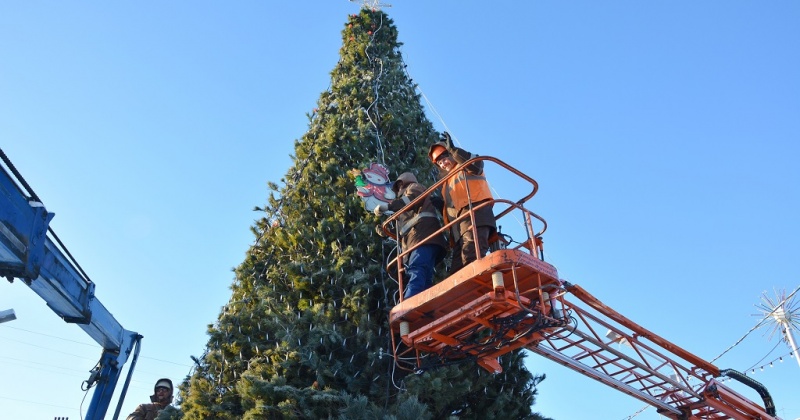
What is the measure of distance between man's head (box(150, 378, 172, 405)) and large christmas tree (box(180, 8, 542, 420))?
2249mm

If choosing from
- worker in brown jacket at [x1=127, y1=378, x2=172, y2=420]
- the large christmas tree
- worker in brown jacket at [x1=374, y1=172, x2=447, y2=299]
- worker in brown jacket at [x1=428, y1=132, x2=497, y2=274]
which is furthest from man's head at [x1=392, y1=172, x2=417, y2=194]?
worker in brown jacket at [x1=127, y1=378, x2=172, y2=420]

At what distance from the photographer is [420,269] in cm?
780

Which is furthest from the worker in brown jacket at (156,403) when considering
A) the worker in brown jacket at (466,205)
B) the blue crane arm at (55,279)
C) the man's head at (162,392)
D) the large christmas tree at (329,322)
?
the worker in brown jacket at (466,205)

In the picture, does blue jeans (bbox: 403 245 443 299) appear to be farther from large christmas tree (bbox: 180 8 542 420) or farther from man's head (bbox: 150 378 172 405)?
man's head (bbox: 150 378 172 405)

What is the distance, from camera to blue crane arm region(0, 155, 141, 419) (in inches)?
298

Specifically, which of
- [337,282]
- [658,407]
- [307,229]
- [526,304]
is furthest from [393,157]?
[658,407]

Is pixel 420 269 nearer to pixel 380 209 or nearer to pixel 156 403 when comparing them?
pixel 380 209

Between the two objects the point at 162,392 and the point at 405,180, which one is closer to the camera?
the point at 405,180

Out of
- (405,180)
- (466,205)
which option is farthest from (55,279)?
(466,205)

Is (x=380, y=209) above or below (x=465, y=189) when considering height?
above

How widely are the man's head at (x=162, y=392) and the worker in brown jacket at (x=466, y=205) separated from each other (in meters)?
5.76

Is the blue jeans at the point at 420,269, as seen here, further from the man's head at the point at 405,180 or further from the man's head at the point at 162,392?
the man's head at the point at 162,392

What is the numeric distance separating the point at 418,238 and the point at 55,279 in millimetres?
4700

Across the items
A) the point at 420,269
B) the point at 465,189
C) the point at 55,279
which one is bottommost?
the point at 55,279
